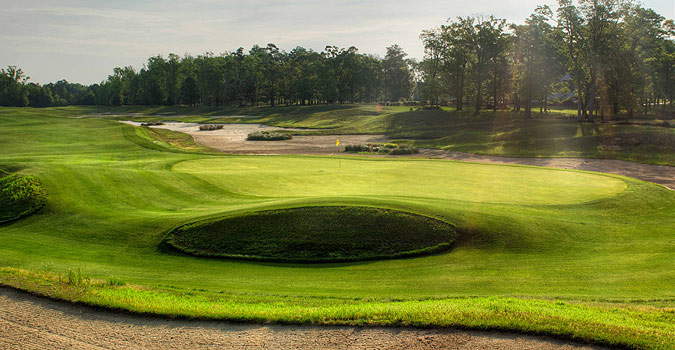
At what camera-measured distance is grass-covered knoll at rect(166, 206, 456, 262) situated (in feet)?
43.8

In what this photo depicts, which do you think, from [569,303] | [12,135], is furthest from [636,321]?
[12,135]

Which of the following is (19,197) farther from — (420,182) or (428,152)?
(428,152)

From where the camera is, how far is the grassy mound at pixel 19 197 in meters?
16.5

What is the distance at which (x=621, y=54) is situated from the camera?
55.7 meters

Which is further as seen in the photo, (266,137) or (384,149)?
(266,137)

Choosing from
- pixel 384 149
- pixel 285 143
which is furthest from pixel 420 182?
pixel 285 143

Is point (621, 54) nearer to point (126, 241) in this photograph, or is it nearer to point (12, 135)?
point (126, 241)

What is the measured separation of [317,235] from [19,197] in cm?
1213

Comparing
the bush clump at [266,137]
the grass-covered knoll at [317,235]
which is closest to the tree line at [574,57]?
the bush clump at [266,137]

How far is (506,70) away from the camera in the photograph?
238 ft

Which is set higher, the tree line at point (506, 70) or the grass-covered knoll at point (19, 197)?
the tree line at point (506, 70)

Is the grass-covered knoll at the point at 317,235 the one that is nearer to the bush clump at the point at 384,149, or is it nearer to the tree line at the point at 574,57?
the bush clump at the point at 384,149

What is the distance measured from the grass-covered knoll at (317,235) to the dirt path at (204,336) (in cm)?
531

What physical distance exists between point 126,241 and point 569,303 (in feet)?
41.1
